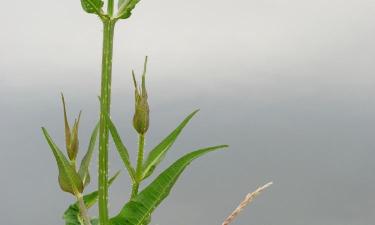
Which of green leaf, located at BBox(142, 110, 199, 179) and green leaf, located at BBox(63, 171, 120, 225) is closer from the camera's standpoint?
green leaf, located at BBox(142, 110, 199, 179)

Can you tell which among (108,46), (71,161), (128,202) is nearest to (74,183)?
(71,161)

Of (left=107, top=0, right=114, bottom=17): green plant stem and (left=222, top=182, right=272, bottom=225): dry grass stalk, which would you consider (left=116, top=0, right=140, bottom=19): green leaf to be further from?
(left=222, top=182, right=272, bottom=225): dry grass stalk

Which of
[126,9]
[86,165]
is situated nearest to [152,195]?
[86,165]

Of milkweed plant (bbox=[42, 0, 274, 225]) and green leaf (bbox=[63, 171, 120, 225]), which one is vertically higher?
milkweed plant (bbox=[42, 0, 274, 225])

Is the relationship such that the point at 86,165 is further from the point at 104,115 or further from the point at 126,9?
the point at 126,9

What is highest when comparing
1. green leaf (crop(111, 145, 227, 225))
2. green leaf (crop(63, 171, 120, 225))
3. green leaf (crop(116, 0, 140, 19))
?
green leaf (crop(116, 0, 140, 19))

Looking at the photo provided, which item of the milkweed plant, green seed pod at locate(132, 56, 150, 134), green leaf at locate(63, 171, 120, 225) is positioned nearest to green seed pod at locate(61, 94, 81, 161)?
the milkweed plant

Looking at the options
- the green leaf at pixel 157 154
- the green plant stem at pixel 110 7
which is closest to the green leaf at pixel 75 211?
the green leaf at pixel 157 154
